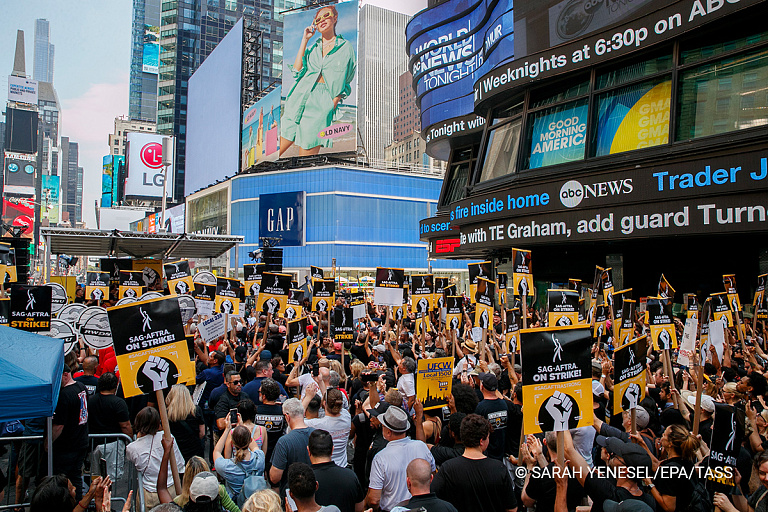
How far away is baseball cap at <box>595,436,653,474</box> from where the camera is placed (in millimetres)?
4496

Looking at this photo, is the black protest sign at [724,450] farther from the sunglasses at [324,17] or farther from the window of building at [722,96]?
the sunglasses at [324,17]

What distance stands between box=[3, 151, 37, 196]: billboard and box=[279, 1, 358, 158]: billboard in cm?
8614

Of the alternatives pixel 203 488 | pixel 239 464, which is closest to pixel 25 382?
pixel 203 488

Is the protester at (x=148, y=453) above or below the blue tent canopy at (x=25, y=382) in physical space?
below

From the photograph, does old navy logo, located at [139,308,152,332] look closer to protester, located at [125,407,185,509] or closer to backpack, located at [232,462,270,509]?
protester, located at [125,407,185,509]

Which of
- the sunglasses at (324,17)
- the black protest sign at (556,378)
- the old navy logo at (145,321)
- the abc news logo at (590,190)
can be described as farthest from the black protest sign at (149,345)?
the sunglasses at (324,17)

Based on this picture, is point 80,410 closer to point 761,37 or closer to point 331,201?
point 761,37

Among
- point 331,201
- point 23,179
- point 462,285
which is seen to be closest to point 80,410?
point 331,201

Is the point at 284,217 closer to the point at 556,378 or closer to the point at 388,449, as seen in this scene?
the point at 388,449

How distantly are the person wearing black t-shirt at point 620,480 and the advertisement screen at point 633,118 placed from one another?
1163 centimetres

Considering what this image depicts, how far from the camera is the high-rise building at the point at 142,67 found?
6624 inches

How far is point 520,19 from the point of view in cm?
1817

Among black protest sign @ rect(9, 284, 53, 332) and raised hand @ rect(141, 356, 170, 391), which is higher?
black protest sign @ rect(9, 284, 53, 332)

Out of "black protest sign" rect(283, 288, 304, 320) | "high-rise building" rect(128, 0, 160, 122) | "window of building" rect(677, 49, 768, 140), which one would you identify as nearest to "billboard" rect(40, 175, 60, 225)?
"high-rise building" rect(128, 0, 160, 122)
